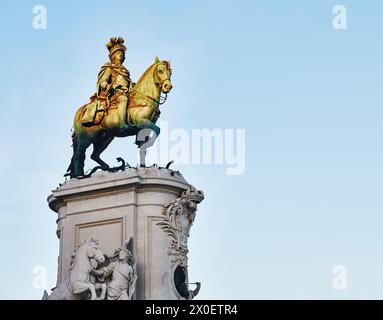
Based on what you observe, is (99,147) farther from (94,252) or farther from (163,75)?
(94,252)

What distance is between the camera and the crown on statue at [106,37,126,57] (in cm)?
2814

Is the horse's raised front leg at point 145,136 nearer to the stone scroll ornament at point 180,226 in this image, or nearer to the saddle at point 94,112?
the saddle at point 94,112

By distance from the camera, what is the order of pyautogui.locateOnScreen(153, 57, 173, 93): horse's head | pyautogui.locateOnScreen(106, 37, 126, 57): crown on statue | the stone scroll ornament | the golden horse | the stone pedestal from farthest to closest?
pyautogui.locateOnScreen(106, 37, 126, 57): crown on statue
pyautogui.locateOnScreen(153, 57, 173, 93): horse's head
the golden horse
the stone scroll ornament
the stone pedestal

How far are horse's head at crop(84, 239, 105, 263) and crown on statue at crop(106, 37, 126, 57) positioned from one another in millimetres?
6668

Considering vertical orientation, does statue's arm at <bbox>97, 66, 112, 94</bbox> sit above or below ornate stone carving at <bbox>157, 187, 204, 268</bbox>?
above

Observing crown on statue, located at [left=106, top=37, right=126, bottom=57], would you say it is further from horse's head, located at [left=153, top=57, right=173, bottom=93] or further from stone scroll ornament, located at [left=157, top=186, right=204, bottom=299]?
stone scroll ornament, located at [left=157, top=186, right=204, bottom=299]

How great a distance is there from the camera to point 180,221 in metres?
25.8

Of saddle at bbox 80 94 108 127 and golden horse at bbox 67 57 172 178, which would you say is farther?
saddle at bbox 80 94 108 127

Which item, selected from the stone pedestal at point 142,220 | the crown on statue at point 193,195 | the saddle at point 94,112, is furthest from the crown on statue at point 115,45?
the crown on statue at point 193,195

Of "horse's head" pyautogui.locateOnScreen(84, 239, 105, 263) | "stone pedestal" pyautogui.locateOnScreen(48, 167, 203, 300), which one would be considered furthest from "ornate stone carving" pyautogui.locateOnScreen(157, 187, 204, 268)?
"horse's head" pyautogui.locateOnScreen(84, 239, 105, 263)

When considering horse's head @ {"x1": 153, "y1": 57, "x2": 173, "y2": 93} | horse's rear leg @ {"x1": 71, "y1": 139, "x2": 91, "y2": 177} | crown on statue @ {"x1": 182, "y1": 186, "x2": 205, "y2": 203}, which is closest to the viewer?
crown on statue @ {"x1": 182, "y1": 186, "x2": 205, "y2": 203}

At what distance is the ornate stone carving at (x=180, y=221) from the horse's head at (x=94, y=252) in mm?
2022

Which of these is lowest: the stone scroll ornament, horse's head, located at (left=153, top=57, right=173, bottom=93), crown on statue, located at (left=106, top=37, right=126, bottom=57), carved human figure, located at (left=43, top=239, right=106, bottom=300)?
carved human figure, located at (left=43, top=239, right=106, bottom=300)
